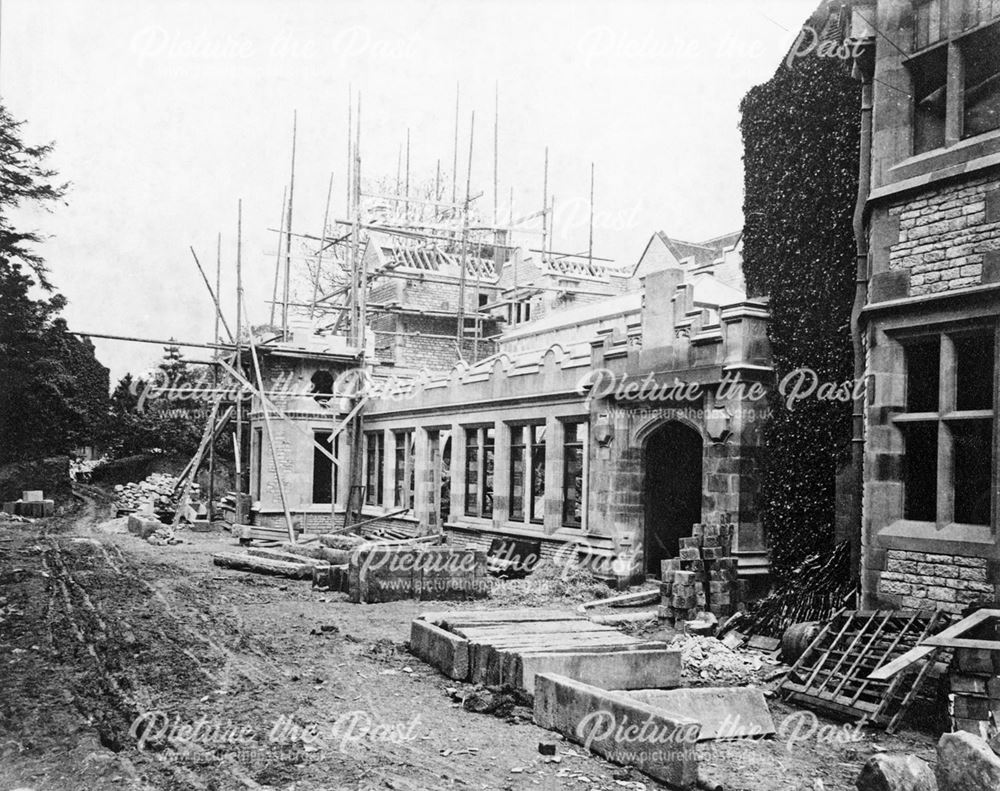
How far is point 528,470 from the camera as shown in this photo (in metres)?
20.7

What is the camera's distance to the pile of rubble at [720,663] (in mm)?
10309

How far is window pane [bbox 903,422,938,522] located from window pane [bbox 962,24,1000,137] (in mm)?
3523

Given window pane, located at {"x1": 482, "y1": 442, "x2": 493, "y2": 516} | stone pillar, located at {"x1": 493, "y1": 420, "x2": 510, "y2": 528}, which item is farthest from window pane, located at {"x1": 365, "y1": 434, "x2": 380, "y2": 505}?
stone pillar, located at {"x1": 493, "y1": 420, "x2": 510, "y2": 528}

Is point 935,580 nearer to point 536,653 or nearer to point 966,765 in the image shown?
point 966,765

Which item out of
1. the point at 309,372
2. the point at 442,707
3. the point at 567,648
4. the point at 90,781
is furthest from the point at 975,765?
the point at 309,372

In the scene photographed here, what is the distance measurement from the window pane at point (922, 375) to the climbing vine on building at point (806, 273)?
244 centimetres

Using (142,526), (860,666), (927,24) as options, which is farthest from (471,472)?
(927,24)

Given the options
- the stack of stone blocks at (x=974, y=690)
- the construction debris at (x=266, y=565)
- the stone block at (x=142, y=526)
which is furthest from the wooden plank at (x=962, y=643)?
the stone block at (x=142, y=526)

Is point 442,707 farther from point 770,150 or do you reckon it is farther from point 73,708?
point 770,150

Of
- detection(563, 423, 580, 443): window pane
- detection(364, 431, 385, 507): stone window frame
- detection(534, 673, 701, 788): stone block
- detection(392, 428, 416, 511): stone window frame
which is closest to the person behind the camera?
detection(534, 673, 701, 788): stone block

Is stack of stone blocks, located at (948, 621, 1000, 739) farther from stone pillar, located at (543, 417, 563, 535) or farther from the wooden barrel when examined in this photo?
stone pillar, located at (543, 417, 563, 535)

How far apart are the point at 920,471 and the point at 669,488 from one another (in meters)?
7.01

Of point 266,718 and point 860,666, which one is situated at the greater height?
point 860,666

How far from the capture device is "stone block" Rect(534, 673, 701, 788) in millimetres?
6598
